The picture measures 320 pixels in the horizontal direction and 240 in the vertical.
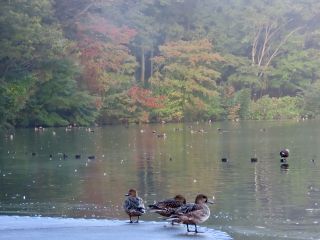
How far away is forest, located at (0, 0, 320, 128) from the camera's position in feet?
147

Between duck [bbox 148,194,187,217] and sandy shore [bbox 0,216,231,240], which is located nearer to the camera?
sandy shore [bbox 0,216,231,240]

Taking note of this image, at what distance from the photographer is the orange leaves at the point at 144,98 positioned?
53781 millimetres

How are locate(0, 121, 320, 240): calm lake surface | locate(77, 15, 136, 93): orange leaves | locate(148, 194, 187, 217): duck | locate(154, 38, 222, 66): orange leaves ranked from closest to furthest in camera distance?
locate(148, 194, 187, 217): duck < locate(0, 121, 320, 240): calm lake surface < locate(77, 15, 136, 93): orange leaves < locate(154, 38, 222, 66): orange leaves

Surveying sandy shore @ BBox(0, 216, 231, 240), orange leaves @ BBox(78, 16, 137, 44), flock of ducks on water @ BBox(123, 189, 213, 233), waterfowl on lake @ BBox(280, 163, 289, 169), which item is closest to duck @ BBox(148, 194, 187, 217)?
flock of ducks on water @ BBox(123, 189, 213, 233)

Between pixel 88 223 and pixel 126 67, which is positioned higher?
pixel 126 67

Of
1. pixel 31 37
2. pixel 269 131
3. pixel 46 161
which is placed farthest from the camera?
pixel 31 37

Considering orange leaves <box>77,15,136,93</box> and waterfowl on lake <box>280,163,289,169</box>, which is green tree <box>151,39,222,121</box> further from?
waterfowl on lake <box>280,163,289,169</box>

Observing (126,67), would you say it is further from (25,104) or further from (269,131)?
(269,131)

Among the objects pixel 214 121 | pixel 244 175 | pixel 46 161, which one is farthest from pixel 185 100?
pixel 244 175

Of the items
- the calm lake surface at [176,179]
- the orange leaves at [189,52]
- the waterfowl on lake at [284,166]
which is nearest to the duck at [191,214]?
the calm lake surface at [176,179]

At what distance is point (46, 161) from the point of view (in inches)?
969

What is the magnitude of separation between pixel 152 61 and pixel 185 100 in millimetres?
Result: 3848

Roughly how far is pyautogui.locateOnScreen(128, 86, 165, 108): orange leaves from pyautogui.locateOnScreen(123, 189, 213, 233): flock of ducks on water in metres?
40.8

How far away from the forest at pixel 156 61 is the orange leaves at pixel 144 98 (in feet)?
0.27
